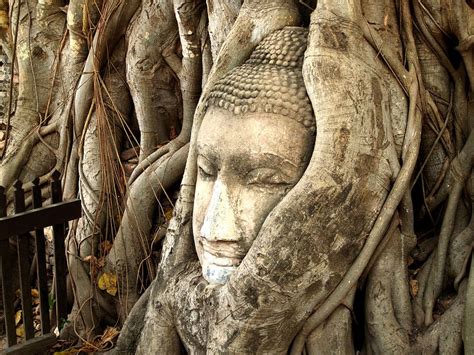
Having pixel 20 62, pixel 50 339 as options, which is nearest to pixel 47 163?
pixel 20 62

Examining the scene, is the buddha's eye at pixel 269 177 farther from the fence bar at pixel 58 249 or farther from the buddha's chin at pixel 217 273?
the fence bar at pixel 58 249

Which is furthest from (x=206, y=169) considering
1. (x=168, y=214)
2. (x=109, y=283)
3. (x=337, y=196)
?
(x=109, y=283)

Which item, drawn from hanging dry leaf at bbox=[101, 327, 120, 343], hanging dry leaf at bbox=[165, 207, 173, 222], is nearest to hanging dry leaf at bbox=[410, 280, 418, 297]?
hanging dry leaf at bbox=[165, 207, 173, 222]

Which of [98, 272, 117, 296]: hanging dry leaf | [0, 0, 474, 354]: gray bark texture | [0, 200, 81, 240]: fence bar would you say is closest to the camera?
[0, 0, 474, 354]: gray bark texture

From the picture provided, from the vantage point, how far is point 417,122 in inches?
108

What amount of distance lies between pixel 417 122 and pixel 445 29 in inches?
18.3

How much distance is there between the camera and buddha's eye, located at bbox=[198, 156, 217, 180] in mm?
2859

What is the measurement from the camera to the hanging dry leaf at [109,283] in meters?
4.03

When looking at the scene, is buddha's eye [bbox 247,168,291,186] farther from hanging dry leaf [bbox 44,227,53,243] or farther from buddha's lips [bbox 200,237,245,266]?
hanging dry leaf [bbox 44,227,53,243]

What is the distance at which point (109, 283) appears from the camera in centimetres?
403

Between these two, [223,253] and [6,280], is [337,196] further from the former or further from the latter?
[6,280]

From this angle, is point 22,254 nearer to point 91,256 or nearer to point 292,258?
point 91,256

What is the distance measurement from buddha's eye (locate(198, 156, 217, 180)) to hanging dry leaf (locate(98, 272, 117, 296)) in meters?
1.40

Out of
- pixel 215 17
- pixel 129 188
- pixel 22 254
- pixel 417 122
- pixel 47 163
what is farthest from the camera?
pixel 47 163
